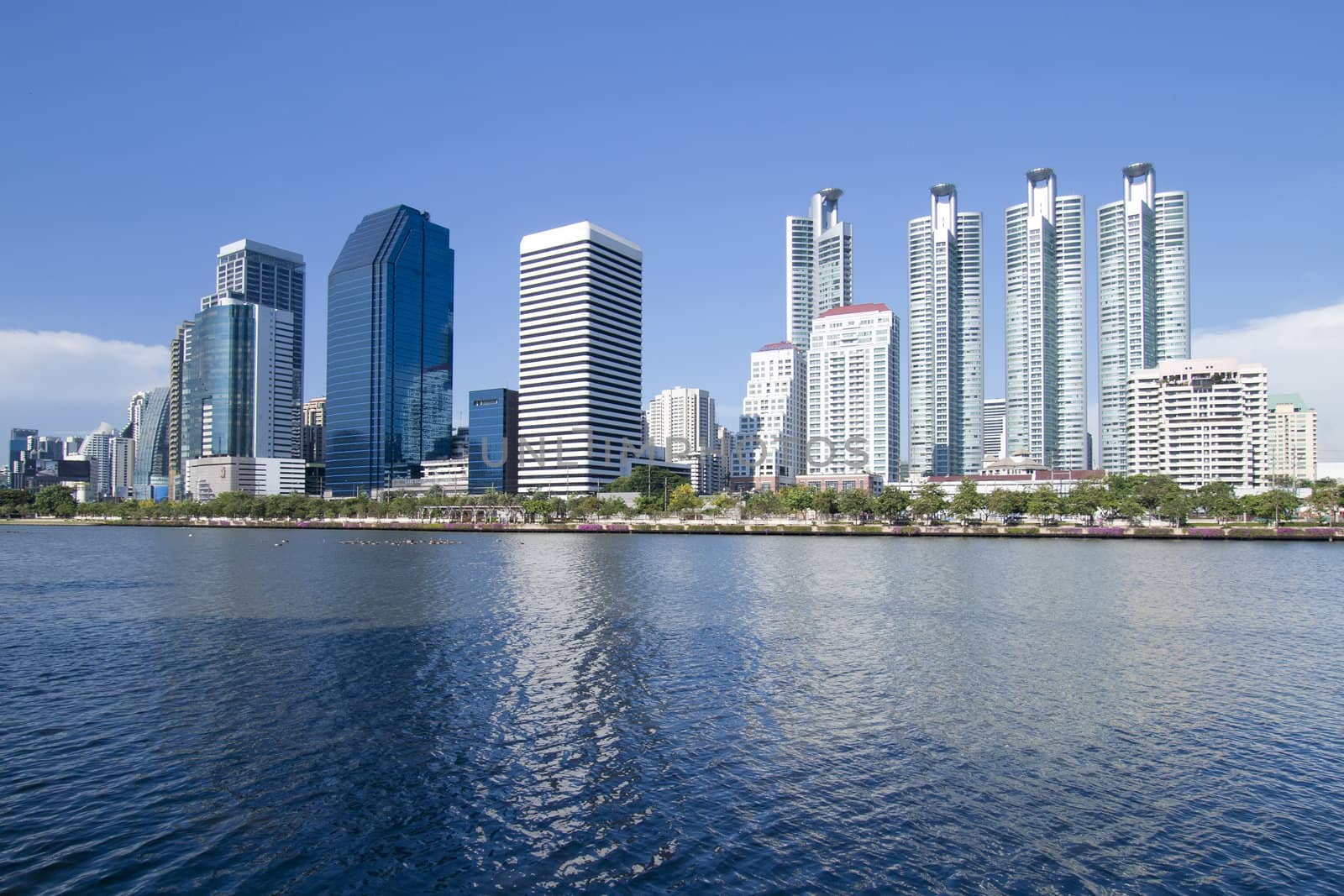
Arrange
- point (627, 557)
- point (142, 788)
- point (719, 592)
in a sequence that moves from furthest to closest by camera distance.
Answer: point (627, 557) < point (719, 592) < point (142, 788)

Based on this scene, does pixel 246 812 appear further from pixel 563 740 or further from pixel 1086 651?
pixel 1086 651

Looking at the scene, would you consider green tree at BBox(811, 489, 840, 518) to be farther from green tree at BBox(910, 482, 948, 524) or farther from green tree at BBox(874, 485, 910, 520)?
green tree at BBox(910, 482, 948, 524)

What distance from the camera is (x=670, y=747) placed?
29375 mm

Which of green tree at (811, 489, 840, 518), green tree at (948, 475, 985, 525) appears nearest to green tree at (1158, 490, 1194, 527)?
green tree at (948, 475, 985, 525)

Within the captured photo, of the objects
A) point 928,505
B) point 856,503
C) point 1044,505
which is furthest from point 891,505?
point 1044,505

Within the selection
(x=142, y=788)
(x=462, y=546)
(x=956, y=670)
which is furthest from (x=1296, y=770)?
(x=462, y=546)

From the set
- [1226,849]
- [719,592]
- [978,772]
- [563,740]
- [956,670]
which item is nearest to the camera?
[1226,849]

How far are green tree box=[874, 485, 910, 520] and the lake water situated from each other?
12063 centimetres

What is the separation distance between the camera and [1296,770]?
27.5 m

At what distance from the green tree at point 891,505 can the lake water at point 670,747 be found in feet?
396

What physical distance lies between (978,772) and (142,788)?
2606 cm

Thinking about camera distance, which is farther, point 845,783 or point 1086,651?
point 1086,651

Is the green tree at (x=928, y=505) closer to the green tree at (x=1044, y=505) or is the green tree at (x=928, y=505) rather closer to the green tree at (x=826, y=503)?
the green tree at (x=826, y=503)

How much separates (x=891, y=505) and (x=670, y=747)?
162836mm
